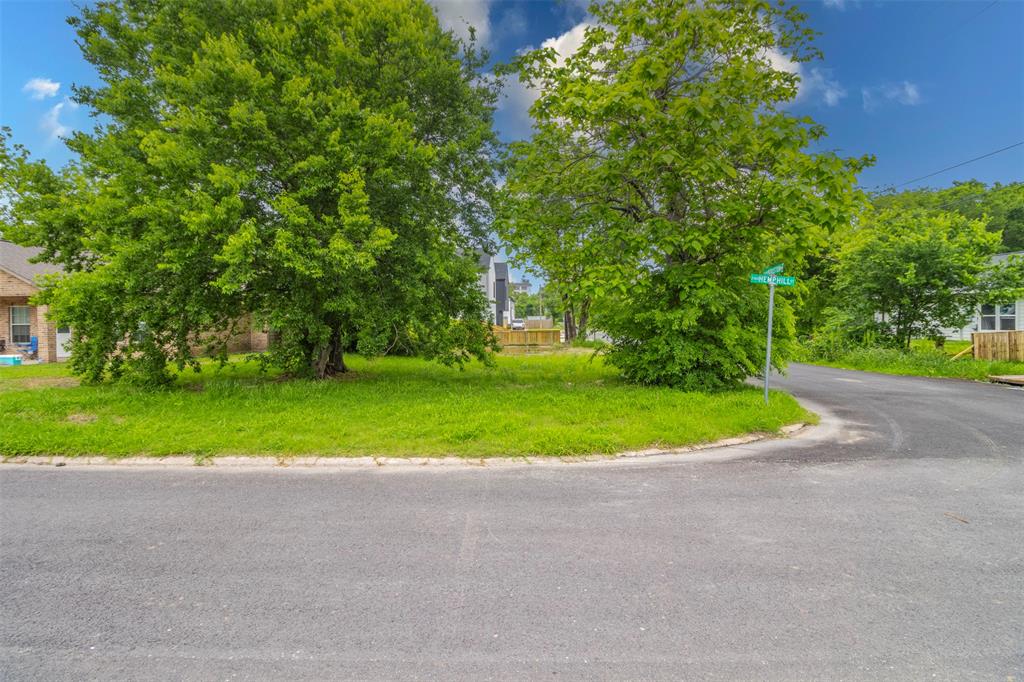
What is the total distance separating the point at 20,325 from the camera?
63.1ft

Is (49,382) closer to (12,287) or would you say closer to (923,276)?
(12,287)

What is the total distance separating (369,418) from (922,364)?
1848 cm

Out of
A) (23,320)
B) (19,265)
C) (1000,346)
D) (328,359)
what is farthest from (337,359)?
(1000,346)

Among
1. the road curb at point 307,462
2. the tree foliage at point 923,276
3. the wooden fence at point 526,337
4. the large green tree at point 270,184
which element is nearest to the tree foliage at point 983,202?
the tree foliage at point 923,276

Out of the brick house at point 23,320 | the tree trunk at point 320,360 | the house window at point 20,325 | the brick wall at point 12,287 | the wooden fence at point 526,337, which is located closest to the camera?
the tree trunk at point 320,360

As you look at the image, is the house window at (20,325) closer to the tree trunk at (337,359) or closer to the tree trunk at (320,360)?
the tree trunk at (337,359)

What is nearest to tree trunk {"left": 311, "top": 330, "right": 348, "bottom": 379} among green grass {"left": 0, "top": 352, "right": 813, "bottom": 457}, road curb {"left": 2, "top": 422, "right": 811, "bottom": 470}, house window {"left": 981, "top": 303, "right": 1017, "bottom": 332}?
green grass {"left": 0, "top": 352, "right": 813, "bottom": 457}

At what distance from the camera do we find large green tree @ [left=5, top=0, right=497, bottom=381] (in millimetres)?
7762

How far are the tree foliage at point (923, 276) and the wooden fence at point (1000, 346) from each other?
0.83m

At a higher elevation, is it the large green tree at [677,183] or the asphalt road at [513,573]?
the large green tree at [677,183]

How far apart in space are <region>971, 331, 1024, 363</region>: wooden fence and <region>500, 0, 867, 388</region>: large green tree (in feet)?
41.4

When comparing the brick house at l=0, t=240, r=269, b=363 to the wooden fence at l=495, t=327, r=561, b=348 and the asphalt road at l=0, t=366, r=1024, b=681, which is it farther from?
the asphalt road at l=0, t=366, r=1024, b=681

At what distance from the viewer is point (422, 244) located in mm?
9547

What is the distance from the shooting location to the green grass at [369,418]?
585 centimetres
